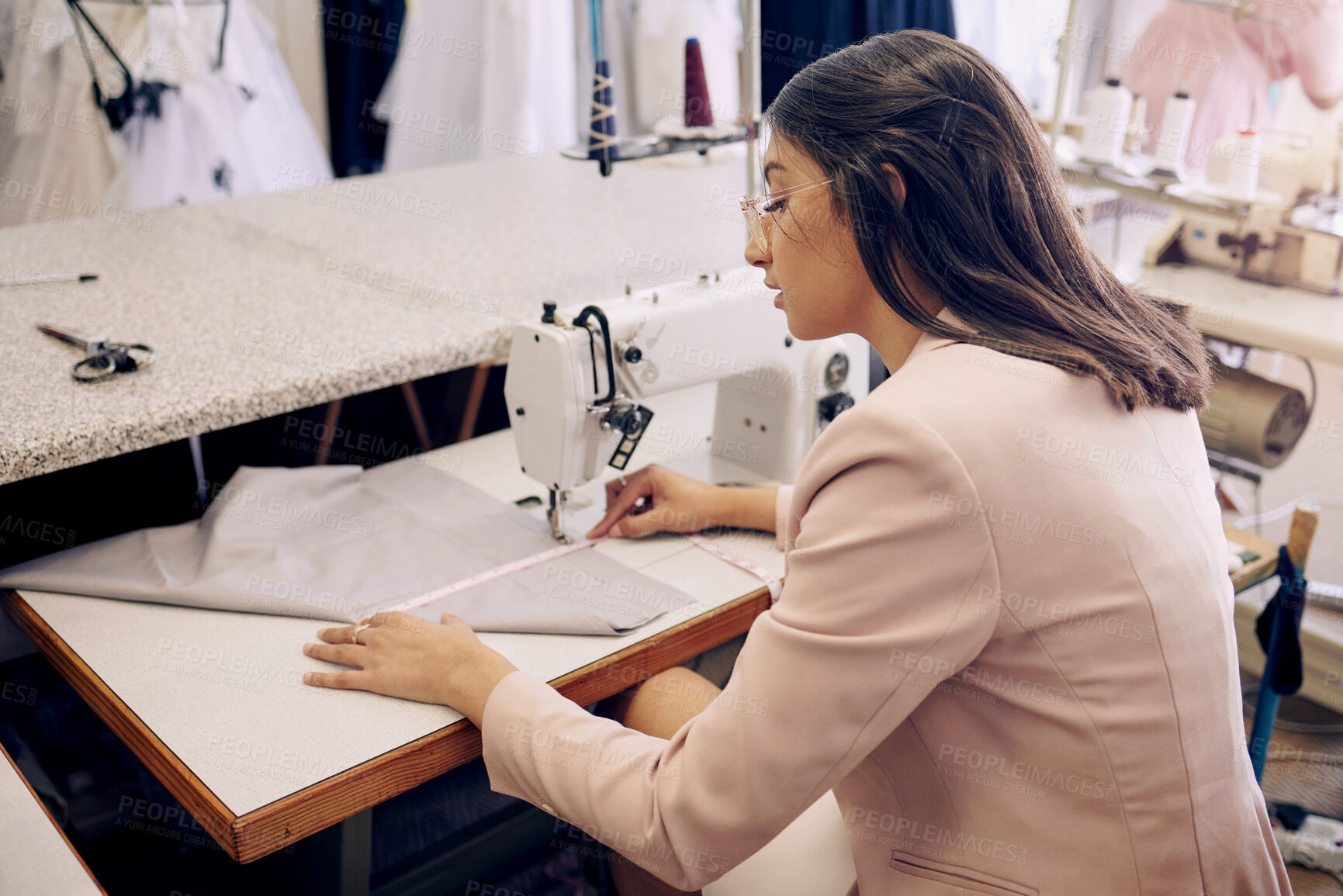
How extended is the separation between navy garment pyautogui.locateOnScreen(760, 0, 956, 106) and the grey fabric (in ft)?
6.08

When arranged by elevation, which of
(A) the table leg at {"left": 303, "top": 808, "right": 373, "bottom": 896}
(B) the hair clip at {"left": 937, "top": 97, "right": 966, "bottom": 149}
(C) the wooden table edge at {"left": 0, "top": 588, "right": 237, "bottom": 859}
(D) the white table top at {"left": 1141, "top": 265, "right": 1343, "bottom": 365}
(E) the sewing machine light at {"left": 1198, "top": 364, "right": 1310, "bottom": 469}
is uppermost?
(B) the hair clip at {"left": 937, "top": 97, "right": 966, "bottom": 149}

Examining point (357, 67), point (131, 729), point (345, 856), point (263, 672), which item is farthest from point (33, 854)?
point (357, 67)

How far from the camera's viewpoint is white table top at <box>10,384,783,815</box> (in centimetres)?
101

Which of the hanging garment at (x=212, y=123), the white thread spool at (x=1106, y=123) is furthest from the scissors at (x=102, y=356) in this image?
the white thread spool at (x=1106, y=123)

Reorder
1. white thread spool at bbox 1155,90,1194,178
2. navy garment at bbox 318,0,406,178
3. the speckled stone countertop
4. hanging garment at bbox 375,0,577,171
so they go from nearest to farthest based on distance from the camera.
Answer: the speckled stone countertop → white thread spool at bbox 1155,90,1194,178 → hanging garment at bbox 375,0,577,171 → navy garment at bbox 318,0,406,178

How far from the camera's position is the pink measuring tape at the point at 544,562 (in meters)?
1.26

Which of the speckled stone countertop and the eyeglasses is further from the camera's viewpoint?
the speckled stone countertop

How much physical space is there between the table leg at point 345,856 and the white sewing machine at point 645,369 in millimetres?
429

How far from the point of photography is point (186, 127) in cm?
313

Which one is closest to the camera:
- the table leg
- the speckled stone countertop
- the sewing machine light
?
the table leg

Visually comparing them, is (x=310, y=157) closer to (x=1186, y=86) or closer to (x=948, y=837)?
(x=1186, y=86)

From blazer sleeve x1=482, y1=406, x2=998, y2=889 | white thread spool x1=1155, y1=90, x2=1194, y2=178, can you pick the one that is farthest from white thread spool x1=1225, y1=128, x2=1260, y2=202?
blazer sleeve x1=482, y1=406, x2=998, y2=889

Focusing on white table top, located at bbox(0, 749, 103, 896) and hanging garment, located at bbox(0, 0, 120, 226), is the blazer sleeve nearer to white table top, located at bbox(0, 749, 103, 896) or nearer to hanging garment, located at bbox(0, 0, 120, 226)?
white table top, located at bbox(0, 749, 103, 896)

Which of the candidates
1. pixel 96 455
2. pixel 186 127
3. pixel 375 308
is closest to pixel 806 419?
pixel 375 308
